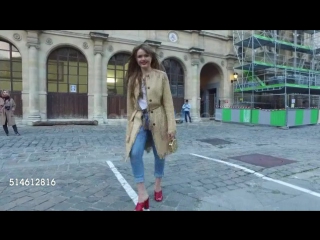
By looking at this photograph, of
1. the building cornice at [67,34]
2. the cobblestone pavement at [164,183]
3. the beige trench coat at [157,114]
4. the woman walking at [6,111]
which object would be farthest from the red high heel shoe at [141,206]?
the building cornice at [67,34]

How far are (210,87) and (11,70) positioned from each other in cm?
1660

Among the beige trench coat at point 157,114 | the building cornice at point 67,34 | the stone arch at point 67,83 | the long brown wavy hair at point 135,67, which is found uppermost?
the building cornice at point 67,34

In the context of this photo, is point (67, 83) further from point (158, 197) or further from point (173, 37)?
point (158, 197)

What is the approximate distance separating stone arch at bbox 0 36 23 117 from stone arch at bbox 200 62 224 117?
14.8 metres

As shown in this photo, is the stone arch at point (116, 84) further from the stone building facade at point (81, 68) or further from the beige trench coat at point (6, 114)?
the beige trench coat at point (6, 114)

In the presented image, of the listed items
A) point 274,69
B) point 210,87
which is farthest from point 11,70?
point 274,69

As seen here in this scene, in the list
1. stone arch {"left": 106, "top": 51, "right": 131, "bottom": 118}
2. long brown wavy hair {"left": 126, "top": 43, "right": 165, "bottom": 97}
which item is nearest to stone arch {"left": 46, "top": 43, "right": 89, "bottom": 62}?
stone arch {"left": 106, "top": 51, "right": 131, "bottom": 118}

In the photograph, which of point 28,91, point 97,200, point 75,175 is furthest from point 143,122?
point 28,91

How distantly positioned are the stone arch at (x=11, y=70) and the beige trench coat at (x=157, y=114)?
1468 centimetres

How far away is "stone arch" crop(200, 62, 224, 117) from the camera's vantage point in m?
21.5

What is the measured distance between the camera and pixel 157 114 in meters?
2.69

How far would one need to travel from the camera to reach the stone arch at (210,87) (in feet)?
70.7

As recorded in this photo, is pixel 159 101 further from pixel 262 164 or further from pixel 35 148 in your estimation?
pixel 35 148

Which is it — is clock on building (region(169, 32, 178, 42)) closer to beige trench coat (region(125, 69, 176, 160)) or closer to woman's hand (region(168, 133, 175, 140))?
beige trench coat (region(125, 69, 176, 160))
